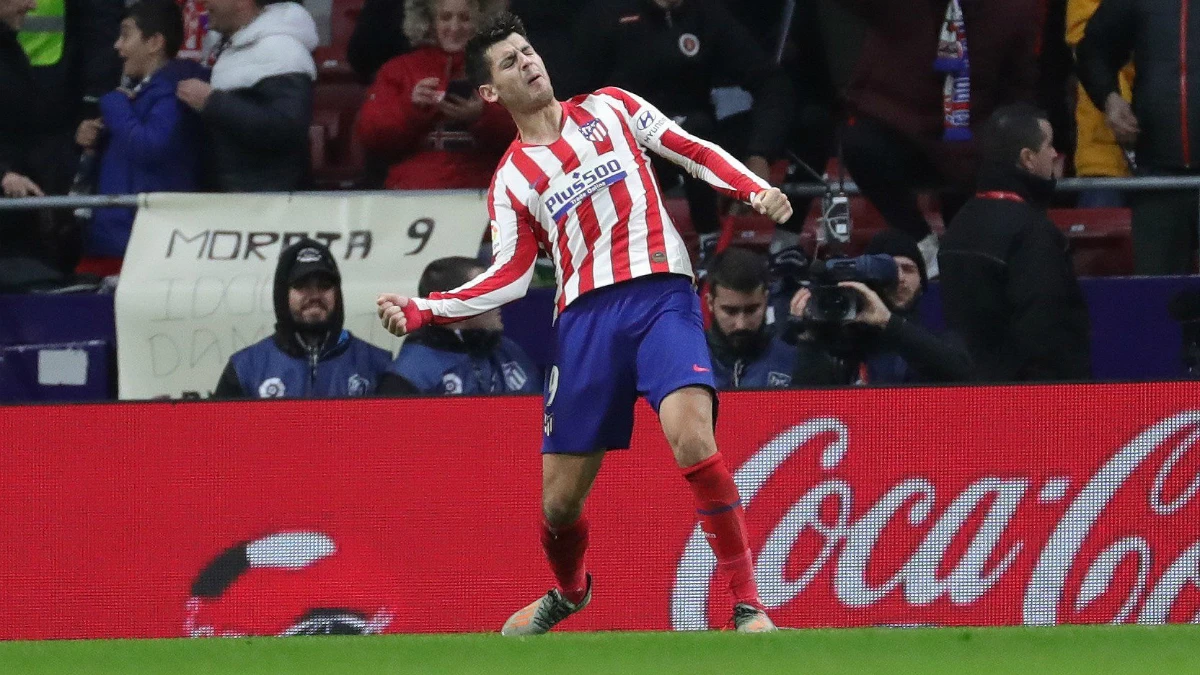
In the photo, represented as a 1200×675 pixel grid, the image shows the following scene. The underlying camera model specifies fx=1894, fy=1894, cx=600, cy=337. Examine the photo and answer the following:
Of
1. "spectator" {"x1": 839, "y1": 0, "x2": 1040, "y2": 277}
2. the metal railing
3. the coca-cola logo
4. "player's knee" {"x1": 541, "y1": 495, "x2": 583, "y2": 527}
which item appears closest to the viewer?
"player's knee" {"x1": 541, "y1": 495, "x2": 583, "y2": 527}

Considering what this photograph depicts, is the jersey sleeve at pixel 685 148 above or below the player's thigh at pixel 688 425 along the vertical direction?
above

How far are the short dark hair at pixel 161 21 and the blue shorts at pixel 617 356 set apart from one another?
10.1 feet

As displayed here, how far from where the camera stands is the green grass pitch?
497 cm

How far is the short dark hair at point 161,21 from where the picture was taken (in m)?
7.91

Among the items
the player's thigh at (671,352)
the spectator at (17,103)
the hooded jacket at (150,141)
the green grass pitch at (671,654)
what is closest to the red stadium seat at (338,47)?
the hooded jacket at (150,141)

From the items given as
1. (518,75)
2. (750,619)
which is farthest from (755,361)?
(518,75)

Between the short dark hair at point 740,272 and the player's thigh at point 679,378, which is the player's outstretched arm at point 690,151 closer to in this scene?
the player's thigh at point 679,378

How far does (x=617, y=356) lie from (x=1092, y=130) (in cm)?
332

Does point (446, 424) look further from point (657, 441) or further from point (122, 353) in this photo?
point (122, 353)

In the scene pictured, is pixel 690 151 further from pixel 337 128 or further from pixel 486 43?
pixel 337 128

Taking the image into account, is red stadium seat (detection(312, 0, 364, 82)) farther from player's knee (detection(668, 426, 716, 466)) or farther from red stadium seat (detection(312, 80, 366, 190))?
player's knee (detection(668, 426, 716, 466))

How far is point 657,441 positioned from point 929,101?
2.02m

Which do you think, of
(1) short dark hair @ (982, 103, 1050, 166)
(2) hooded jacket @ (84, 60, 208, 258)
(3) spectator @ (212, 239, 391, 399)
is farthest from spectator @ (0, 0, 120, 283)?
(1) short dark hair @ (982, 103, 1050, 166)

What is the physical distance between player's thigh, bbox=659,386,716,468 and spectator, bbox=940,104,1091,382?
72.0 inches
